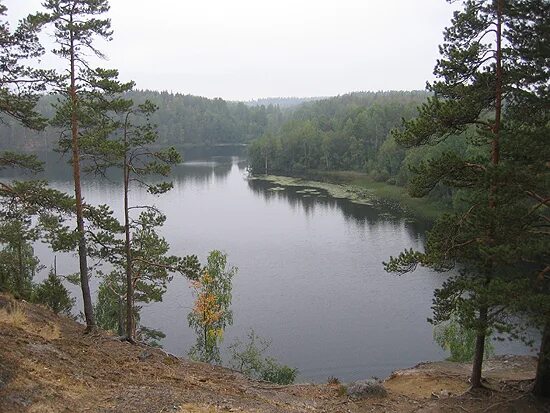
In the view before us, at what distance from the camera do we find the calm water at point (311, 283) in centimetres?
2912

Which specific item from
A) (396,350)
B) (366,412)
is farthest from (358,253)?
(366,412)

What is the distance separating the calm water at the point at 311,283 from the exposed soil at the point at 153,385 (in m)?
11.9

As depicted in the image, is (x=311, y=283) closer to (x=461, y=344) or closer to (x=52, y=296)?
(x=461, y=344)

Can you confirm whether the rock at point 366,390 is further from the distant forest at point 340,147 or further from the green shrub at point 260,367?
the distant forest at point 340,147

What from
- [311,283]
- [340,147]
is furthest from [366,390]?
[340,147]

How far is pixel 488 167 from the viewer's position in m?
10.3

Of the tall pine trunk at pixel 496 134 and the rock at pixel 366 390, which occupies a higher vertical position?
the tall pine trunk at pixel 496 134

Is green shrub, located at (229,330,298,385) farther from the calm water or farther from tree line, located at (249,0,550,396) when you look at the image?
tree line, located at (249,0,550,396)

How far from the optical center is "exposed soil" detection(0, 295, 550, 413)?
9.45 meters

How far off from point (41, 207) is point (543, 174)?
1191 centimetres

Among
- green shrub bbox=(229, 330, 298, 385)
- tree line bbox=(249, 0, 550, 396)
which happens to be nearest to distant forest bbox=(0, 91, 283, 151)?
green shrub bbox=(229, 330, 298, 385)

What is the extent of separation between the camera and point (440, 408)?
468 inches

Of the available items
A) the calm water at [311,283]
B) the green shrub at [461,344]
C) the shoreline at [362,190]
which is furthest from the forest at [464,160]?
the shoreline at [362,190]

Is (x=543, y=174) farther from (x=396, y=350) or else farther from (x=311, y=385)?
(x=396, y=350)
